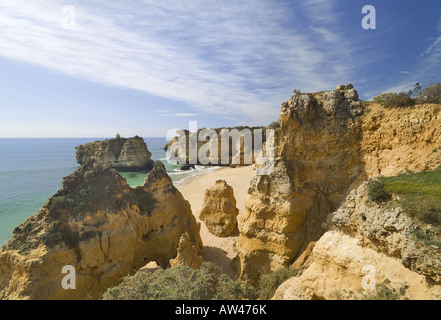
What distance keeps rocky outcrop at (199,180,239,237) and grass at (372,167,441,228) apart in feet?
46.6

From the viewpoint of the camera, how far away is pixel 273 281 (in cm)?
985

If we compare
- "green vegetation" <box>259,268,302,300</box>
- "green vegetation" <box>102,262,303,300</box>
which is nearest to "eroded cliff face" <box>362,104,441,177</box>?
"green vegetation" <box>259,268,302,300</box>

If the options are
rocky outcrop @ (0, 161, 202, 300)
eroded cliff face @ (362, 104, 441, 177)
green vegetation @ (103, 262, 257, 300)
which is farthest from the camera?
eroded cliff face @ (362, 104, 441, 177)

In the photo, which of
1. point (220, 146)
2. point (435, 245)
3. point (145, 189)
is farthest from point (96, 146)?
point (435, 245)

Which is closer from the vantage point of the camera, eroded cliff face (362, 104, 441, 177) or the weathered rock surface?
the weathered rock surface

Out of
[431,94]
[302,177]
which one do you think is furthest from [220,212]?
[431,94]

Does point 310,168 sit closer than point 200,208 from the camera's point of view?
Yes

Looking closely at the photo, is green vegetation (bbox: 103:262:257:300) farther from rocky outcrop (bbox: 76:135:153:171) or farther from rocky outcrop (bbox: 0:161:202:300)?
rocky outcrop (bbox: 76:135:153:171)

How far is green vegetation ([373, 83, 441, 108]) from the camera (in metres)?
11.2

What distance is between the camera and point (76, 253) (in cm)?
956

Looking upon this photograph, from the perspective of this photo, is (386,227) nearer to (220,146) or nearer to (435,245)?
(435,245)

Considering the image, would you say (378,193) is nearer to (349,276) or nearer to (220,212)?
(349,276)

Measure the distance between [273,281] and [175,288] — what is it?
5138 mm
